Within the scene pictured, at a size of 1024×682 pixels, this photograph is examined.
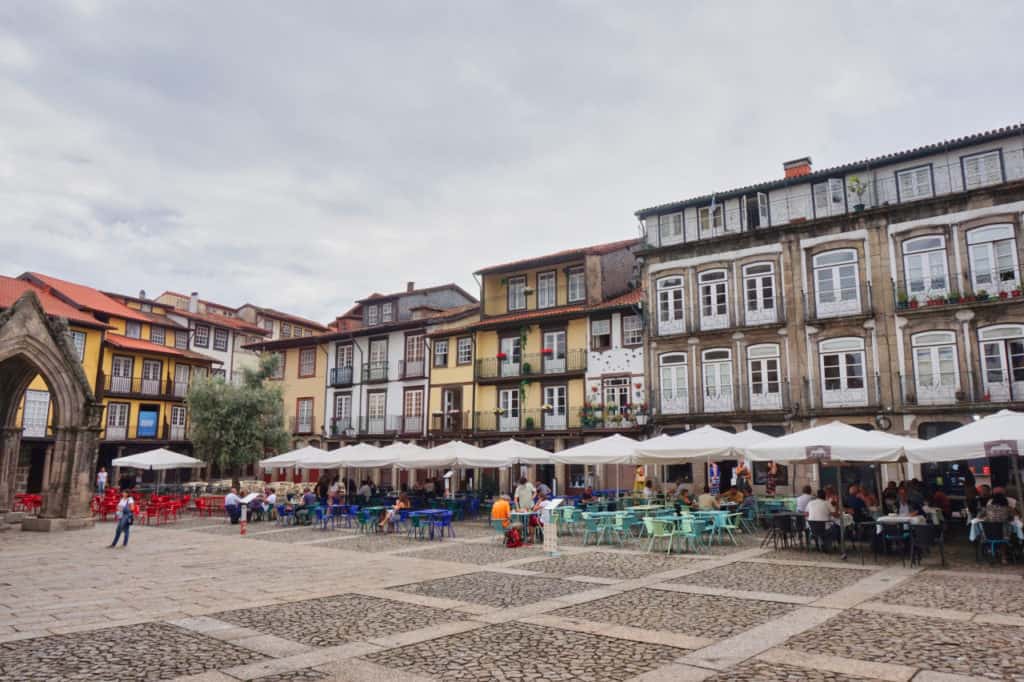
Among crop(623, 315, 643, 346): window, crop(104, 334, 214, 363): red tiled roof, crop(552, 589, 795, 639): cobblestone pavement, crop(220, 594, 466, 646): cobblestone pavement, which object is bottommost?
crop(220, 594, 466, 646): cobblestone pavement

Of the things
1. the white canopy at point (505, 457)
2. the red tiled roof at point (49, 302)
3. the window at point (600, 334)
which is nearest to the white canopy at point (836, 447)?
the white canopy at point (505, 457)

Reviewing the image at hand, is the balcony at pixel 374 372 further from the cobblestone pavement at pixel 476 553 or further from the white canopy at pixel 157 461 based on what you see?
the cobblestone pavement at pixel 476 553

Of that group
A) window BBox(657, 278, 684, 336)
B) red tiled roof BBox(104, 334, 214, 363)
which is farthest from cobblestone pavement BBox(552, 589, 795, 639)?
red tiled roof BBox(104, 334, 214, 363)

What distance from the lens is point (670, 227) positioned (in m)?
32.1

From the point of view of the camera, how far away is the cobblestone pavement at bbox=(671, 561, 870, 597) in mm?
11203

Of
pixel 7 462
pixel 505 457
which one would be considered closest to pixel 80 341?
pixel 7 462

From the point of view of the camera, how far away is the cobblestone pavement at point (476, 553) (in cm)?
1523

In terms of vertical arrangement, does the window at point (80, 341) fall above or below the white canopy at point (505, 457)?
above

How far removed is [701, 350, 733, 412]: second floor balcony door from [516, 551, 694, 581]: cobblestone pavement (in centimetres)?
1479

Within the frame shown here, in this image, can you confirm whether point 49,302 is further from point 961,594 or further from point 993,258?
point 993,258

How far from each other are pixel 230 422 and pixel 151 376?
1450 cm

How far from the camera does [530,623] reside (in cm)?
890

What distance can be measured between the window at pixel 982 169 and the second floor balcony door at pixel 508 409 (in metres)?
21.7

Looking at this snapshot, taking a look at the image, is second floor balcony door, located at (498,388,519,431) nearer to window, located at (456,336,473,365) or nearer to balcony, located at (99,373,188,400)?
window, located at (456,336,473,365)
